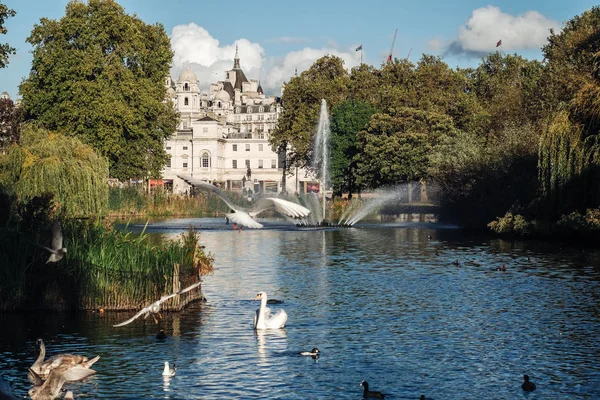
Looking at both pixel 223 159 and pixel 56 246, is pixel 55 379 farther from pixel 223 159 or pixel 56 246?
pixel 223 159

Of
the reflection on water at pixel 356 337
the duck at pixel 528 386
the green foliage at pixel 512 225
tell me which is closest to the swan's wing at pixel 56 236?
the reflection on water at pixel 356 337

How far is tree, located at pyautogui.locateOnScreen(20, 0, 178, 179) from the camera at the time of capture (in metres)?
76.1

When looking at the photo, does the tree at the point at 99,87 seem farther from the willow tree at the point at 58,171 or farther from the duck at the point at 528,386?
the duck at the point at 528,386

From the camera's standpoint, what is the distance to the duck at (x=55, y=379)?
17.9 m

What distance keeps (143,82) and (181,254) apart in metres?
55.4

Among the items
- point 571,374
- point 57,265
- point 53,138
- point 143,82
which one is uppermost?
point 143,82

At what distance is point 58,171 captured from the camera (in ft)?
168

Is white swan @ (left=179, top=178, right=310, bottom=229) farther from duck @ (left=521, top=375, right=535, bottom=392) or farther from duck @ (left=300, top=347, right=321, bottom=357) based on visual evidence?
duck @ (left=521, top=375, right=535, bottom=392)

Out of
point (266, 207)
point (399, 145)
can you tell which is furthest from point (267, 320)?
point (399, 145)

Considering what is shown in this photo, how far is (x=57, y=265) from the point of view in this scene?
86.1 feet

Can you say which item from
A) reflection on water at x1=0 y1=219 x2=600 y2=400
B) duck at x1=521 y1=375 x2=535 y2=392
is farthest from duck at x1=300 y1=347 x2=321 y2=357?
duck at x1=521 y1=375 x2=535 y2=392

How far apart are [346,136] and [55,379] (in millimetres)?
84334

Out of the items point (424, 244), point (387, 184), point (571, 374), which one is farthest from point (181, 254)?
point (387, 184)

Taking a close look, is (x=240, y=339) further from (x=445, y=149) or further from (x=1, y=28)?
(x=445, y=149)
